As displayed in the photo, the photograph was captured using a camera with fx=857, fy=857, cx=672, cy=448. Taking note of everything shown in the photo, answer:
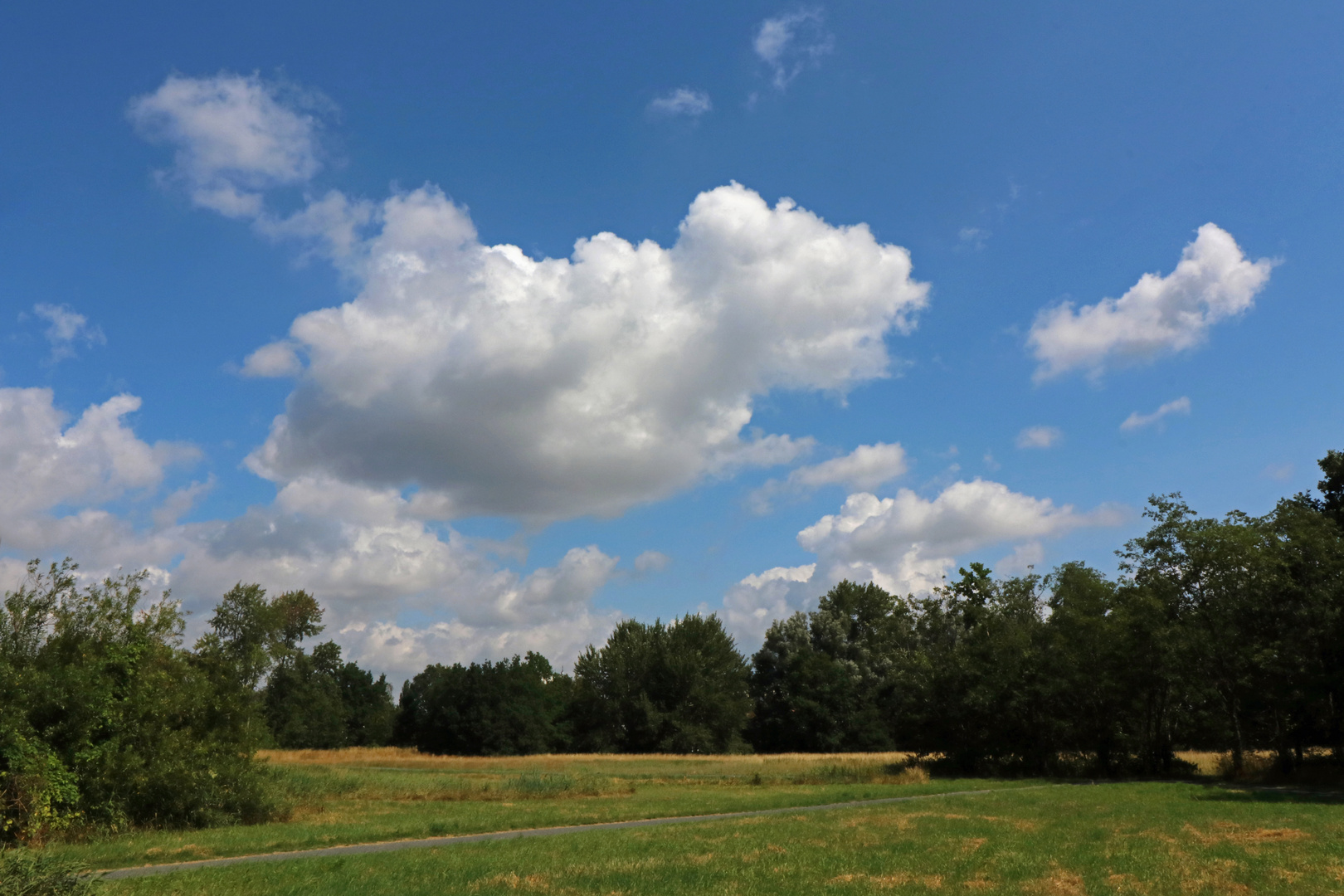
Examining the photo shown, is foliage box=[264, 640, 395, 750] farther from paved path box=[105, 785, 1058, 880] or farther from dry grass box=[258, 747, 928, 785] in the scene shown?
paved path box=[105, 785, 1058, 880]

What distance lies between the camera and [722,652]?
91.7 metres

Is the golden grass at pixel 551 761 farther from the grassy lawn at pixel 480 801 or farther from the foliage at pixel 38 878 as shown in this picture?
the foliage at pixel 38 878

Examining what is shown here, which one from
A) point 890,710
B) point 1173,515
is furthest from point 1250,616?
point 890,710

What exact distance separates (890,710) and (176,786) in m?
68.8

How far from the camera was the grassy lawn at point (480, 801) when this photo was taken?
1980 centimetres

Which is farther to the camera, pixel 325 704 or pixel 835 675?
pixel 325 704

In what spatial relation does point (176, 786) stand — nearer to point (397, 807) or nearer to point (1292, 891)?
point (397, 807)

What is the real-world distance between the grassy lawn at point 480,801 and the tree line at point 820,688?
7.40 ft

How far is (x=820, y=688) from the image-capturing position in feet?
268

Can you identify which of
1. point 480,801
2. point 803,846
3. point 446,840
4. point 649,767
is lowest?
point 649,767

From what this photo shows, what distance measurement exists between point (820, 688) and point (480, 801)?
179ft

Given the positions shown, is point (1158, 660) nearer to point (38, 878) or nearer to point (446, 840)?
point (446, 840)

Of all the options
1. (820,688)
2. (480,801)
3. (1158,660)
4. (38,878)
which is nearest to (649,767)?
(820,688)

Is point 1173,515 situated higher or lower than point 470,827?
higher
